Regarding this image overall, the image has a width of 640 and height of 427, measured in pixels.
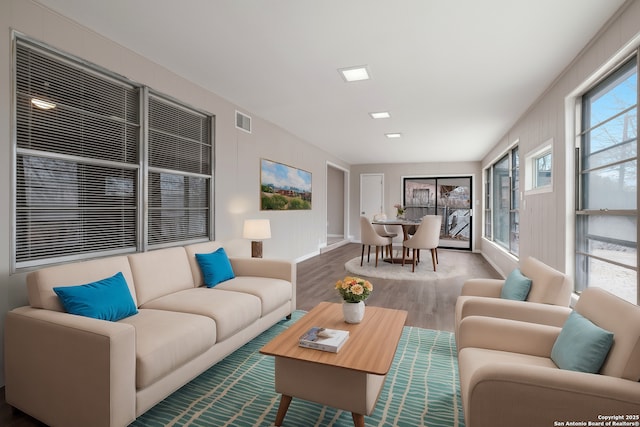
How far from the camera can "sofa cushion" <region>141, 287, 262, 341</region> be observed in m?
2.40

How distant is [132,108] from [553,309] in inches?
150

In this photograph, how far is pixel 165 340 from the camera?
75.7 inches

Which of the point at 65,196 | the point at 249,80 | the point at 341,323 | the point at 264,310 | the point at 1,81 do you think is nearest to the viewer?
the point at 1,81

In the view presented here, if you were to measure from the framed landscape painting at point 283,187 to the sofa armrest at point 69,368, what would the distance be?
3.53m

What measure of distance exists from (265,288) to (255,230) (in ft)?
4.48

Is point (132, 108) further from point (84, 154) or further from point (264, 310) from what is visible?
point (264, 310)

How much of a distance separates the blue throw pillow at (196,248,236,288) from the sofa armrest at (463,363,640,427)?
2.46 m

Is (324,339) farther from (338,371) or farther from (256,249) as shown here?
(256,249)

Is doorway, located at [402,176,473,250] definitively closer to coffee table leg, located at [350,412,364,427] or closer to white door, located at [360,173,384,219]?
white door, located at [360,173,384,219]

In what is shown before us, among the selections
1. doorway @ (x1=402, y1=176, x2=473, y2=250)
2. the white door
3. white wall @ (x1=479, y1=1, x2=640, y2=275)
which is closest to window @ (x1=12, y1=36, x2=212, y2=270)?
white wall @ (x1=479, y1=1, x2=640, y2=275)

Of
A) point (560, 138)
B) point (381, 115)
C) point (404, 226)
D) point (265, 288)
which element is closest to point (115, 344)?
point (265, 288)

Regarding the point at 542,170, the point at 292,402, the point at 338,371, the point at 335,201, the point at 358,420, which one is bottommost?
the point at 292,402

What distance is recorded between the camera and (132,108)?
10.3 feet

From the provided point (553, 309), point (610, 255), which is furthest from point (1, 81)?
point (610, 255)
